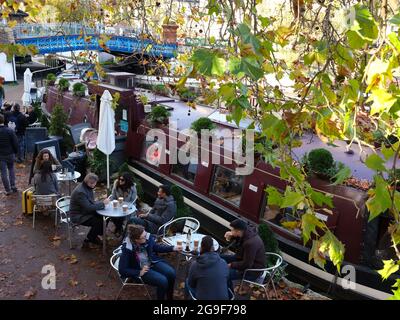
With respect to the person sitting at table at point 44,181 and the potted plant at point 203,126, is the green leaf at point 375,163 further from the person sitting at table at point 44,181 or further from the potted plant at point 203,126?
the person sitting at table at point 44,181

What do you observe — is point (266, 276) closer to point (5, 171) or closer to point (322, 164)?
point (322, 164)

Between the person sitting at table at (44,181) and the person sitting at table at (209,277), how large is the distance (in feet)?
13.5

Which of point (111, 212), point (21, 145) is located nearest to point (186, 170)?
point (111, 212)

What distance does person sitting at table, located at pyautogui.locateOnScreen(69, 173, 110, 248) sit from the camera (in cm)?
655

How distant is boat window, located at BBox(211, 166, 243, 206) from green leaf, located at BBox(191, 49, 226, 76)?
5.03 meters

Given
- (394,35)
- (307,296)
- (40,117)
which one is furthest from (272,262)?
(40,117)

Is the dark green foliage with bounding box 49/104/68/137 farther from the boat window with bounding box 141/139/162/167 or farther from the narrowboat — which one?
the boat window with bounding box 141/139/162/167

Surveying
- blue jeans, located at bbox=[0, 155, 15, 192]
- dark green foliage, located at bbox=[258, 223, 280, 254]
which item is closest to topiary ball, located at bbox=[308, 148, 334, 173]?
dark green foliage, located at bbox=[258, 223, 280, 254]

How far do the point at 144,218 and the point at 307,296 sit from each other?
2701mm

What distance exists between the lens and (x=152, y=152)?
922 centimetres

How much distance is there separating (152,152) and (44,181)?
8.05 feet
